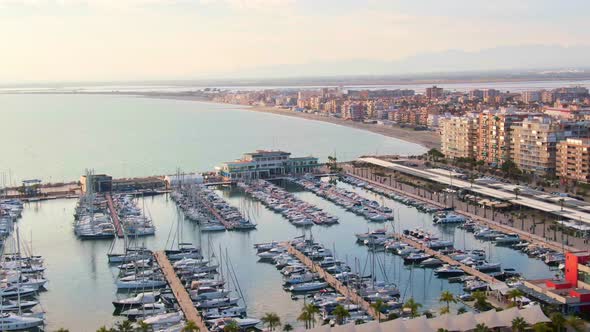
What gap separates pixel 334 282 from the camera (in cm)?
1180

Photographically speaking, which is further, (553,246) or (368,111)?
(368,111)

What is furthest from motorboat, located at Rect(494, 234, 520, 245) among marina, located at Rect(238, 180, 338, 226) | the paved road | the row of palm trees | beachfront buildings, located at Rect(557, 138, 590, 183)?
beachfront buildings, located at Rect(557, 138, 590, 183)

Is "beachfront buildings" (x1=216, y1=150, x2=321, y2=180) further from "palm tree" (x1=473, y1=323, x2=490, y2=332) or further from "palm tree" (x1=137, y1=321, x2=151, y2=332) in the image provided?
"palm tree" (x1=473, y1=323, x2=490, y2=332)

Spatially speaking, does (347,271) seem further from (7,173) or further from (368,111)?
(368,111)

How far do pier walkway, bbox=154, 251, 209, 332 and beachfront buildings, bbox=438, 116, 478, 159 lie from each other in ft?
45.7

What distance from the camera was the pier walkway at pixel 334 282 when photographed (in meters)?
10.5

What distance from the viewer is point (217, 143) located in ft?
122

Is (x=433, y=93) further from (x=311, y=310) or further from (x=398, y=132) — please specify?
(x=311, y=310)

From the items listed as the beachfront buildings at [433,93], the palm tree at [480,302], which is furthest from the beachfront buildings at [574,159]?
the beachfront buildings at [433,93]

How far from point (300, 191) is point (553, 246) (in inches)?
349

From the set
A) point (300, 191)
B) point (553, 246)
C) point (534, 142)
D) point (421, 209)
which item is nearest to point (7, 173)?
point (300, 191)

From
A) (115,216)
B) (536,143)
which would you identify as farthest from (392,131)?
(115,216)

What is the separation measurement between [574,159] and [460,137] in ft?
18.4

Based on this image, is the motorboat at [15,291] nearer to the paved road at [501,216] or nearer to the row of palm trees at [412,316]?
the row of palm trees at [412,316]
